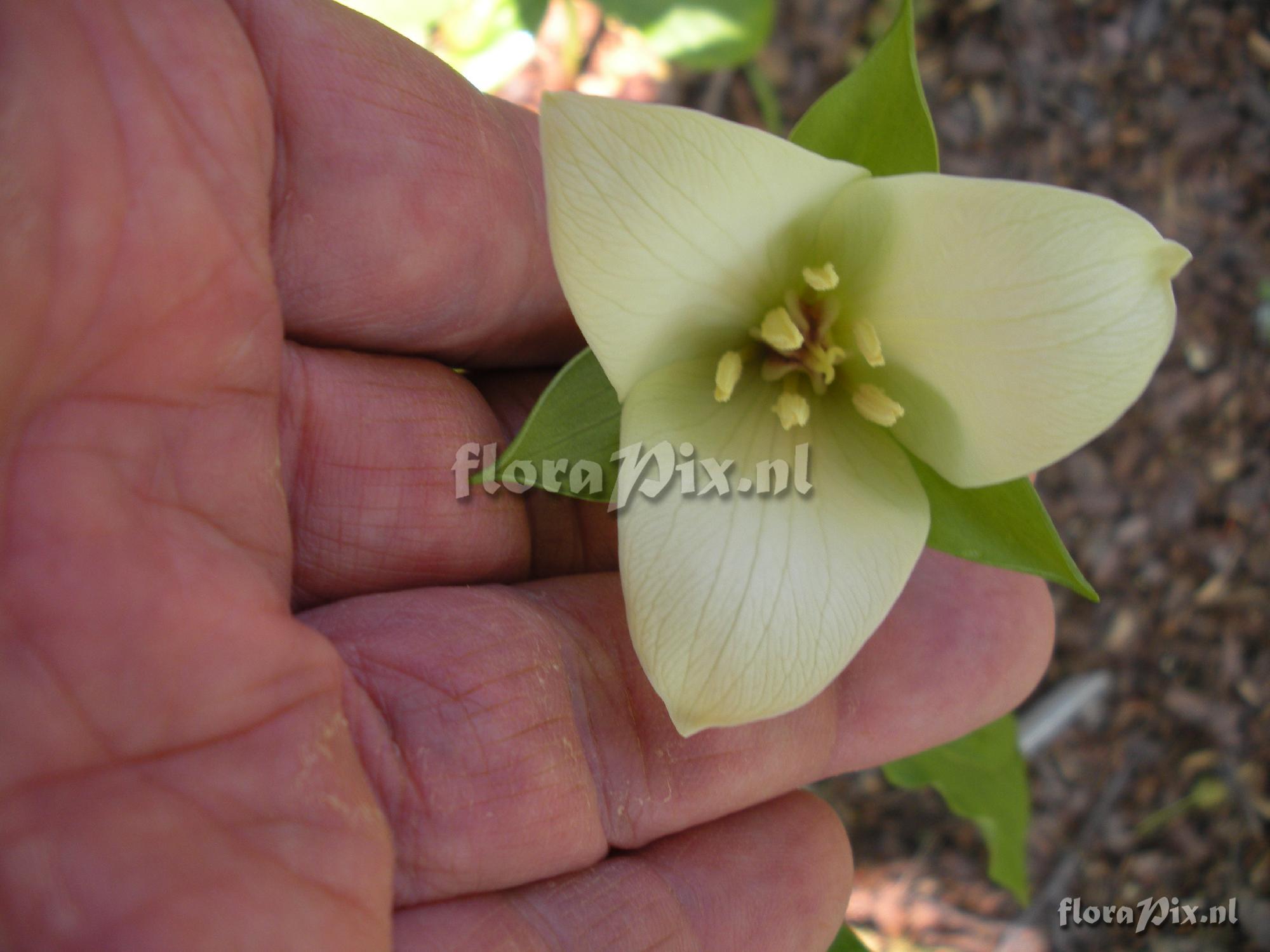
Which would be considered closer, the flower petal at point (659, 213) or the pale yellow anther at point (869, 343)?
the flower petal at point (659, 213)

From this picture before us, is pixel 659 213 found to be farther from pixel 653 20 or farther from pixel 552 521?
pixel 653 20

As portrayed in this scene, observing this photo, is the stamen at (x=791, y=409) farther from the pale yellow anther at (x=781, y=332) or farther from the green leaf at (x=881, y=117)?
the green leaf at (x=881, y=117)

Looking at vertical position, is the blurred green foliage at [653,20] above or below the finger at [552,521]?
above

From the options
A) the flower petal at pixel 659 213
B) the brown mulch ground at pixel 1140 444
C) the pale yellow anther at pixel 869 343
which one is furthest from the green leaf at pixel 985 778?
the flower petal at pixel 659 213

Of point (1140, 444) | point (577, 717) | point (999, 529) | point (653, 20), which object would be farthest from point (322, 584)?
point (1140, 444)

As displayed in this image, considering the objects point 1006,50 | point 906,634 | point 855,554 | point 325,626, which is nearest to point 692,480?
point 855,554

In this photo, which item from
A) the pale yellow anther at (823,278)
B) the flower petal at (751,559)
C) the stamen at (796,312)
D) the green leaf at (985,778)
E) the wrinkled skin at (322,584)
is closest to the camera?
the wrinkled skin at (322,584)

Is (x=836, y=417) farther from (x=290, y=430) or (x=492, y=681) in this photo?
(x=290, y=430)
